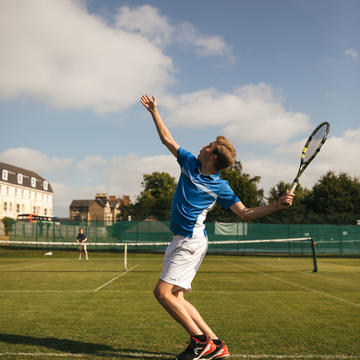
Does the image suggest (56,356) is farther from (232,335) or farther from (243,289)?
(243,289)

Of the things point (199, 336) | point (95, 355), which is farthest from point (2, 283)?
point (199, 336)

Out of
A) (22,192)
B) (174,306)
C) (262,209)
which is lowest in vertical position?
(174,306)

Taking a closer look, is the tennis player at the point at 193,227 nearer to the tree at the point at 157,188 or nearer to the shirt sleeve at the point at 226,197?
the shirt sleeve at the point at 226,197

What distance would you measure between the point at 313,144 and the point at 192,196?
2.20 m

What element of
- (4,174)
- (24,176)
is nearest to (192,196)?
(4,174)

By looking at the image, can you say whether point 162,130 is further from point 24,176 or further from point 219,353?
point 24,176

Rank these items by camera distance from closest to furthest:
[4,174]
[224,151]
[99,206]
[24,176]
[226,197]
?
[224,151] → [226,197] → [4,174] → [24,176] → [99,206]

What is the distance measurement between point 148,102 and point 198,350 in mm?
2702

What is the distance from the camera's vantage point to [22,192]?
3297 inches

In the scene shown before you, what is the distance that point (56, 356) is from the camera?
4309 millimetres

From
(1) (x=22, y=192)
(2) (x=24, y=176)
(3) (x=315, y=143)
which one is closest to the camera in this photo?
(3) (x=315, y=143)

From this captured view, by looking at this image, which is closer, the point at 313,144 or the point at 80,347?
the point at 80,347

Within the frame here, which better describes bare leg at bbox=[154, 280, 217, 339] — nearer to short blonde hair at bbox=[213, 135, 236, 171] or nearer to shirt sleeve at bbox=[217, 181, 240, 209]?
shirt sleeve at bbox=[217, 181, 240, 209]

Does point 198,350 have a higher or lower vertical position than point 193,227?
lower
